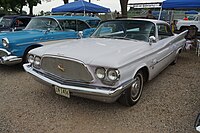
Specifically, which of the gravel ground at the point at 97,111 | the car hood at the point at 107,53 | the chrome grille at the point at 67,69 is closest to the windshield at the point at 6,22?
the gravel ground at the point at 97,111

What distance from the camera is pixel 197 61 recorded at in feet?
21.4

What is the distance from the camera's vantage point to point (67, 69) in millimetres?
2936

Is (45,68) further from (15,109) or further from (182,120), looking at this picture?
(182,120)

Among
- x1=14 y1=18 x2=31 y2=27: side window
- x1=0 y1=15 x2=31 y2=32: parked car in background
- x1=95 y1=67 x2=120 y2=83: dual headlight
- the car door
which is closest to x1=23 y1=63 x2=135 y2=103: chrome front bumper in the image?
x1=95 y1=67 x2=120 y2=83: dual headlight

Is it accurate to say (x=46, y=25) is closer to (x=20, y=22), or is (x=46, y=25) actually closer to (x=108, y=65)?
(x=20, y=22)

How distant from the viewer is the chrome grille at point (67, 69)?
2.79 meters

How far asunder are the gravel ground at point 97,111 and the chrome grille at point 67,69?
638 mm

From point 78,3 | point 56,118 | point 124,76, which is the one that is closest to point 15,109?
point 56,118

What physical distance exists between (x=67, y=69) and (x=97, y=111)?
88cm

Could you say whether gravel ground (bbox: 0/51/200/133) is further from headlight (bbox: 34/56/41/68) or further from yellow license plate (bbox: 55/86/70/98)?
headlight (bbox: 34/56/41/68)

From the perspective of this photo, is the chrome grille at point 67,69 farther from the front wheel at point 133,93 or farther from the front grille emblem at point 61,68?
the front wheel at point 133,93

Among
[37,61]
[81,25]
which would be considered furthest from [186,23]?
[37,61]

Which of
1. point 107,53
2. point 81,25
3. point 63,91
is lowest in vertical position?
point 63,91

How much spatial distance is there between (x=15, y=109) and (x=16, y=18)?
6.06 m
